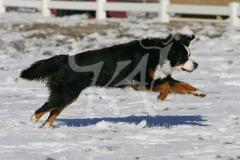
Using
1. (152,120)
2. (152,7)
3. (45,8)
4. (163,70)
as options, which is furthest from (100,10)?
(163,70)

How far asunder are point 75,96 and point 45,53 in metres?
7.41

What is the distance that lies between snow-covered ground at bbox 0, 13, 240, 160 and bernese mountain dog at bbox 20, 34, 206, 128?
413 millimetres

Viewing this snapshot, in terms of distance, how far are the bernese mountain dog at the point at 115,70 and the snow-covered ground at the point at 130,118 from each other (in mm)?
413

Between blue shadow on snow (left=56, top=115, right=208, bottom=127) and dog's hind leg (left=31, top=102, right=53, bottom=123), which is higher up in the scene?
dog's hind leg (left=31, top=102, right=53, bottom=123)

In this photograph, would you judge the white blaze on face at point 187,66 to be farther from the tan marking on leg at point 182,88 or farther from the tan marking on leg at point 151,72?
the tan marking on leg at point 151,72

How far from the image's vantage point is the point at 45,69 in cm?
750

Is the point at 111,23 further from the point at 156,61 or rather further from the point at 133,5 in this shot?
the point at 156,61

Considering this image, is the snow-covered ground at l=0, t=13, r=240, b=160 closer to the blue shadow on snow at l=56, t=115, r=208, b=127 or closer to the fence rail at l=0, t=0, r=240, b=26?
the blue shadow on snow at l=56, t=115, r=208, b=127

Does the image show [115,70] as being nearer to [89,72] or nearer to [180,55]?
[89,72]

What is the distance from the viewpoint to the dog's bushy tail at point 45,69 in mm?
7462

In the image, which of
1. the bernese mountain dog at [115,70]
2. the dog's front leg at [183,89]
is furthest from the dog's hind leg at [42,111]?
the dog's front leg at [183,89]

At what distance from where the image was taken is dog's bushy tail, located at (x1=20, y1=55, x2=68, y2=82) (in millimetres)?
7462

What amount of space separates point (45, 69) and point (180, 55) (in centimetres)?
175

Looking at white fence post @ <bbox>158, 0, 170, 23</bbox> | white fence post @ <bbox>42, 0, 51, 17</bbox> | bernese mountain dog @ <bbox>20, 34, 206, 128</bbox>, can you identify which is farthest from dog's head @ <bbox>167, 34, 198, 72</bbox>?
white fence post @ <bbox>42, 0, 51, 17</bbox>
